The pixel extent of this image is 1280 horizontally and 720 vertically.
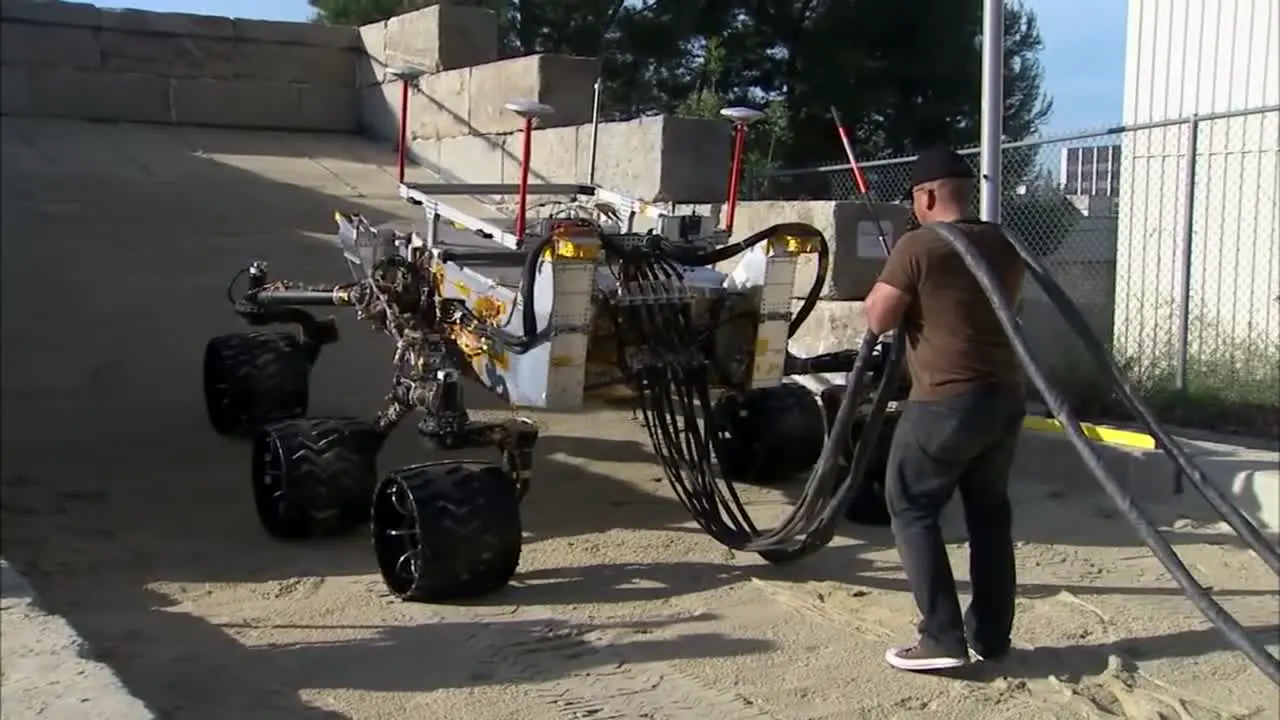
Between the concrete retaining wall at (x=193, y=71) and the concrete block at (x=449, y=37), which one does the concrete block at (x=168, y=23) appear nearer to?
the concrete retaining wall at (x=193, y=71)

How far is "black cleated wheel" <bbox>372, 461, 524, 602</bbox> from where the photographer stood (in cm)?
489

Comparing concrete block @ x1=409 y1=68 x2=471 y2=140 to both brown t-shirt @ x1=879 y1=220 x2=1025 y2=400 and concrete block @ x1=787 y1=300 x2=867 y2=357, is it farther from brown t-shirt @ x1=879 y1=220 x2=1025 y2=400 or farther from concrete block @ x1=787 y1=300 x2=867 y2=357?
brown t-shirt @ x1=879 y1=220 x2=1025 y2=400

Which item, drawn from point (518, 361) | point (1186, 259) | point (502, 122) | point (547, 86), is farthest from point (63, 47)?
point (1186, 259)

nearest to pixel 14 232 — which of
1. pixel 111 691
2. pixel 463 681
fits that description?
pixel 111 691

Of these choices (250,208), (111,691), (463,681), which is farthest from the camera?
(250,208)

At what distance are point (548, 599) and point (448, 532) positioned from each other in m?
0.52

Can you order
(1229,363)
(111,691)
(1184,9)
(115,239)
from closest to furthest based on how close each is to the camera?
(111,691), (1229,363), (1184,9), (115,239)

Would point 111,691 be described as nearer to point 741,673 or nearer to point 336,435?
point 741,673

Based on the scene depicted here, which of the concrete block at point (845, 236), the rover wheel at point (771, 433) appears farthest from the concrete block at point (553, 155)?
the rover wheel at point (771, 433)

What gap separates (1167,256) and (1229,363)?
1.51 m

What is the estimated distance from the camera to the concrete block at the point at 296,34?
15.0 m

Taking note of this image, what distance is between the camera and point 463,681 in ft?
13.8

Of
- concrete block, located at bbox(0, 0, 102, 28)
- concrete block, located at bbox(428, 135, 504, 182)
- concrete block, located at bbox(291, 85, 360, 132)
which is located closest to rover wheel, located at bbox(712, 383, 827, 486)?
concrete block, located at bbox(428, 135, 504, 182)

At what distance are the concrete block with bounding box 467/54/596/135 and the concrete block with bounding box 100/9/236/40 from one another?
409 cm
